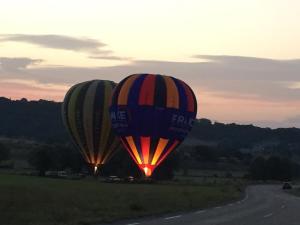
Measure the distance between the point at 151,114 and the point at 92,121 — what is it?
9.55m

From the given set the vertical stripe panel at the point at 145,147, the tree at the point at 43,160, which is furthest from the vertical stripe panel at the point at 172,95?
the tree at the point at 43,160

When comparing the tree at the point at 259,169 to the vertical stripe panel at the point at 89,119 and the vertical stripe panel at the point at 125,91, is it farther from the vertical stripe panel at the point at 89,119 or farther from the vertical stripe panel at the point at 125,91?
the vertical stripe panel at the point at 125,91

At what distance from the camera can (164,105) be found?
6128cm

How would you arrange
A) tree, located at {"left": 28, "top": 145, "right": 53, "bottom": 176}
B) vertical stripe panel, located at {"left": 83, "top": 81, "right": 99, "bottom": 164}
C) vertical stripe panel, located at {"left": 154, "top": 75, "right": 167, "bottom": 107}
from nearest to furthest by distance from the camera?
vertical stripe panel, located at {"left": 154, "top": 75, "right": 167, "bottom": 107} < vertical stripe panel, located at {"left": 83, "top": 81, "right": 99, "bottom": 164} < tree, located at {"left": 28, "top": 145, "right": 53, "bottom": 176}

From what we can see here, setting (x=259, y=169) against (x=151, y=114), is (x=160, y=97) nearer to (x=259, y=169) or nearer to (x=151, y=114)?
(x=151, y=114)

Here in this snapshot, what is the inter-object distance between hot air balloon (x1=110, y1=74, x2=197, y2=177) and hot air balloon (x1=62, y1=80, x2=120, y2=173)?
609 cm

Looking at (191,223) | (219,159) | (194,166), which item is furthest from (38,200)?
(219,159)

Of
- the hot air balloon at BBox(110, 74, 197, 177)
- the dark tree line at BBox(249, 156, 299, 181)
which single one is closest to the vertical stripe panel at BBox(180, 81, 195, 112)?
the hot air balloon at BBox(110, 74, 197, 177)

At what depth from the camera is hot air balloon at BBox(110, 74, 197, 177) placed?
6141cm

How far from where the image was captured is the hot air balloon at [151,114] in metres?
61.4

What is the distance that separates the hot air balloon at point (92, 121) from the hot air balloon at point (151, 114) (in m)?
6.09

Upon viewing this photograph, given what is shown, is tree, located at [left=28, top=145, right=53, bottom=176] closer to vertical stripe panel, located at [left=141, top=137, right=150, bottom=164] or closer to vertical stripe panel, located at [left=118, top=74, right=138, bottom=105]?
vertical stripe panel, located at [left=118, top=74, right=138, bottom=105]

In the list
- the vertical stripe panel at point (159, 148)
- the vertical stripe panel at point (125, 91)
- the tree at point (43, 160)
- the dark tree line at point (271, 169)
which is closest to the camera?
the vertical stripe panel at point (159, 148)

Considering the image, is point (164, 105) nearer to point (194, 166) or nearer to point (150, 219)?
point (150, 219)
